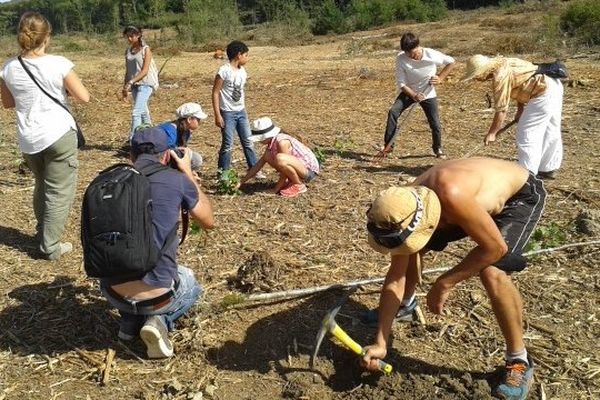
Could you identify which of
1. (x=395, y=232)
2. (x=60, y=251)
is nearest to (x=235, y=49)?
(x=60, y=251)

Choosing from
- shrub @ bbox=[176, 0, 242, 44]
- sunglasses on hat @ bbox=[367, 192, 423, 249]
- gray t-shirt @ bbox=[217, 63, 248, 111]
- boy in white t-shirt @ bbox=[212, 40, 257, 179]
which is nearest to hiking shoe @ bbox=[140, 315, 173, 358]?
sunglasses on hat @ bbox=[367, 192, 423, 249]

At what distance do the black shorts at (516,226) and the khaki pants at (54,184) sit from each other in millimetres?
2882

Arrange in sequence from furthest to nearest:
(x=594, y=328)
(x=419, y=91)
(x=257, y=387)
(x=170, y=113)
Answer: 1. (x=170, y=113)
2. (x=419, y=91)
3. (x=594, y=328)
4. (x=257, y=387)

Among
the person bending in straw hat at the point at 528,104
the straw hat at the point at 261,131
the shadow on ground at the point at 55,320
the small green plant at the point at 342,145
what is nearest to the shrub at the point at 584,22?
the small green plant at the point at 342,145

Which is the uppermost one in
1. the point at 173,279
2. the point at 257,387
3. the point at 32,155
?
the point at 32,155

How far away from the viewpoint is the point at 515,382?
3135 mm

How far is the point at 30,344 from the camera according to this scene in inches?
151

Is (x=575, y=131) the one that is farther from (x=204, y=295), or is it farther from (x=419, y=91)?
(x=204, y=295)

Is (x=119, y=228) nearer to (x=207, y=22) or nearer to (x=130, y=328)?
(x=130, y=328)

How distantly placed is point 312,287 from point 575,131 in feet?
18.3

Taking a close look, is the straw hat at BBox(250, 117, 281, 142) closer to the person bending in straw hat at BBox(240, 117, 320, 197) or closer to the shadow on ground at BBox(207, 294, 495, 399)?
the person bending in straw hat at BBox(240, 117, 320, 197)

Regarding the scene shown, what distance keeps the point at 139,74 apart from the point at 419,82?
140 inches

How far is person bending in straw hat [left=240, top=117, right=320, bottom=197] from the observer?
20.0 ft

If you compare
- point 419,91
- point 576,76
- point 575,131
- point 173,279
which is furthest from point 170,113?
point 173,279
